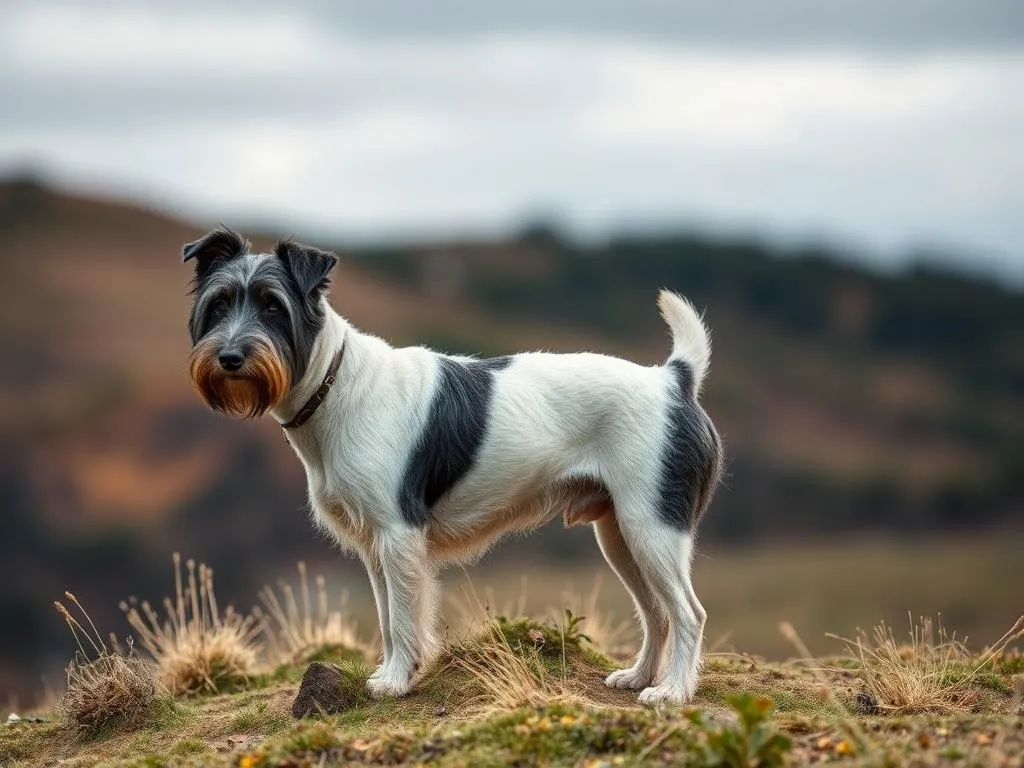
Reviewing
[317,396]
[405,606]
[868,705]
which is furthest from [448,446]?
[868,705]

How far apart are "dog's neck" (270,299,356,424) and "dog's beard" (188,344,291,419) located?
24 centimetres

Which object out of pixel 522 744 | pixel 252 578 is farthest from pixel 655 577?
pixel 252 578

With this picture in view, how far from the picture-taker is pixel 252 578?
129 feet

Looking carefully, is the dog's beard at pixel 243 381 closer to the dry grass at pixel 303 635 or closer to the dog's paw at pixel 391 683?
the dog's paw at pixel 391 683

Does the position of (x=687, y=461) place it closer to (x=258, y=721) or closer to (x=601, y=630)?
(x=258, y=721)

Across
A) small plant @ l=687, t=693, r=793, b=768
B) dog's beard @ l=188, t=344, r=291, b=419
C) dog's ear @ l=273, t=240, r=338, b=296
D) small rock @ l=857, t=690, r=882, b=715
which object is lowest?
small rock @ l=857, t=690, r=882, b=715

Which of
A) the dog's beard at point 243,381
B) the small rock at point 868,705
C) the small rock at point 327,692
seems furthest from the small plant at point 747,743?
the dog's beard at point 243,381

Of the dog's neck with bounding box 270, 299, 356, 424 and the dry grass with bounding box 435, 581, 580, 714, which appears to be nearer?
the dry grass with bounding box 435, 581, 580, 714

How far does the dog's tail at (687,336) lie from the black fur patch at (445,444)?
1317 mm

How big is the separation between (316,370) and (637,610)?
9.04 ft

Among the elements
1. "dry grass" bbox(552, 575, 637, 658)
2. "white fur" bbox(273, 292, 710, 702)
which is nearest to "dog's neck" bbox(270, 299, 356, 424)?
"white fur" bbox(273, 292, 710, 702)

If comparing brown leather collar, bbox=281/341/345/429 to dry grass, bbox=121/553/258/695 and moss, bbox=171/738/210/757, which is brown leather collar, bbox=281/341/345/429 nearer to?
moss, bbox=171/738/210/757

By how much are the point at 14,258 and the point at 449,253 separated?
2074 cm

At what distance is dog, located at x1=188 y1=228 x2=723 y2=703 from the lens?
793cm
